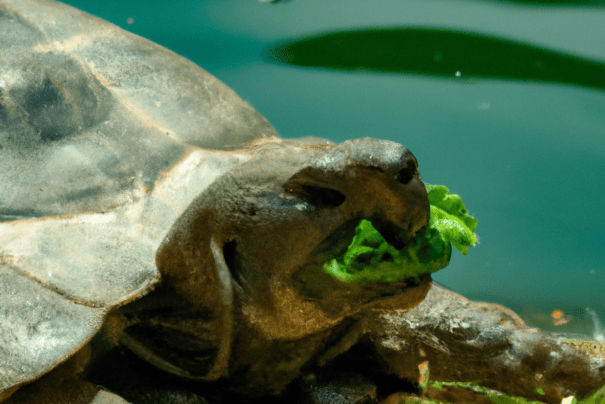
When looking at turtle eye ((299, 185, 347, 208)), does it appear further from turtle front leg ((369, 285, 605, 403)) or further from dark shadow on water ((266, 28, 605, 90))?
dark shadow on water ((266, 28, 605, 90))

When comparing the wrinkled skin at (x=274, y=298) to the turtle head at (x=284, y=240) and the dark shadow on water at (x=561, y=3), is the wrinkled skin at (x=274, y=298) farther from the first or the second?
the dark shadow on water at (x=561, y=3)

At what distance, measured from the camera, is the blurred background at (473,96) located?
2.15 m

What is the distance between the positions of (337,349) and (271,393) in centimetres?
20

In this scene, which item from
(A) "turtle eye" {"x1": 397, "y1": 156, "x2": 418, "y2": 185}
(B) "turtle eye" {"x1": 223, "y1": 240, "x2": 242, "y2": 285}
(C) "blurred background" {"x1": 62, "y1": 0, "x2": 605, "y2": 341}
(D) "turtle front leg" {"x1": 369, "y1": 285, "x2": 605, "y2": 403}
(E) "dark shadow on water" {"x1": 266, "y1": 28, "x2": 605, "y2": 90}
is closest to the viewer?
(A) "turtle eye" {"x1": 397, "y1": 156, "x2": 418, "y2": 185}

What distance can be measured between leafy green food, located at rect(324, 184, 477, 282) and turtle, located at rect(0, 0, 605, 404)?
28 millimetres

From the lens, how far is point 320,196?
1105 mm

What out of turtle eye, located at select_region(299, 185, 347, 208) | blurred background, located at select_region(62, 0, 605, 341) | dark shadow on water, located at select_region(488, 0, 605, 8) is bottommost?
turtle eye, located at select_region(299, 185, 347, 208)

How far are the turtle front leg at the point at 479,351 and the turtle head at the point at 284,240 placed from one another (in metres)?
0.51

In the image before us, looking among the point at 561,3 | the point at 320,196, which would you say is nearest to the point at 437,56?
the point at 561,3

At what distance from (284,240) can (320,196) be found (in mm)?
109

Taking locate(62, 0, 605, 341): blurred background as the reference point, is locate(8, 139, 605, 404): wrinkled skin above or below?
below

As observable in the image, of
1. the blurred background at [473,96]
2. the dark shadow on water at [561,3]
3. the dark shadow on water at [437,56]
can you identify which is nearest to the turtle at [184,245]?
the blurred background at [473,96]

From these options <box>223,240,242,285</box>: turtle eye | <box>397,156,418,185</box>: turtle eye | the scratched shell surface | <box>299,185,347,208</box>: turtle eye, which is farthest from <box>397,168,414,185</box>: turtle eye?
the scratched shell surface

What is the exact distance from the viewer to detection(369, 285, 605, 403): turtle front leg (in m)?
1.59
